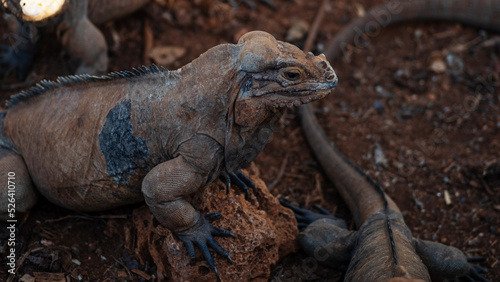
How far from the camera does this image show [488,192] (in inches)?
167

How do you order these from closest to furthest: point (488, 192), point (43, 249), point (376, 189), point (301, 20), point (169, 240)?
point (169, 240) → point (43, 249) → point (376, 189) → point (488, 192) → point (301, 20)

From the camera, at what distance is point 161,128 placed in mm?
2828

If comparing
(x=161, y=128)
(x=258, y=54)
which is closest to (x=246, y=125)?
(x=258, y=54)

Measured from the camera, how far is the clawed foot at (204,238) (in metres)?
2.94

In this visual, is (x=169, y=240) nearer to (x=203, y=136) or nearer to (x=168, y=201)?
(x=168, y=201)

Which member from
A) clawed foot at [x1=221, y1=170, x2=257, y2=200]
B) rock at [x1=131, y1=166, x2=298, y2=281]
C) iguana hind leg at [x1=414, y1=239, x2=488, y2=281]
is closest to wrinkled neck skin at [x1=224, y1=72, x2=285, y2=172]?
clawed foot at [x1=221, y1=170, x2=257, y2=200]

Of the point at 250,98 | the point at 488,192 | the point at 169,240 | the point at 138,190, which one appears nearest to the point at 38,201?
the point at 138,190

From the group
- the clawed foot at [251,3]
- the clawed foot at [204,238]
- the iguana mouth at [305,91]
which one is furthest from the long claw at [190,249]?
the clawed foot at [251,3]

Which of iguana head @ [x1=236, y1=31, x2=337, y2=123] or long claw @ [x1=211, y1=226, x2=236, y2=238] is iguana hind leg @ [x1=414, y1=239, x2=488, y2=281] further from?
iguana head @ [x1=236, y1=31, x2=337, y2=123]

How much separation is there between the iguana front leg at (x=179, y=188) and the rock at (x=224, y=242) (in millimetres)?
87

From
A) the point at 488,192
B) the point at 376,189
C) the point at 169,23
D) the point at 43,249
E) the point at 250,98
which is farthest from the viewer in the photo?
the point at 169,23

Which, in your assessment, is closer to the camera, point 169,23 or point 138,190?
point 138,190

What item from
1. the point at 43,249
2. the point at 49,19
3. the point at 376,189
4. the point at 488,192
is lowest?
the point at 488,192

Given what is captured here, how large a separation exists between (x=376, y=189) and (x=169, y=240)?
1747 millimetres
